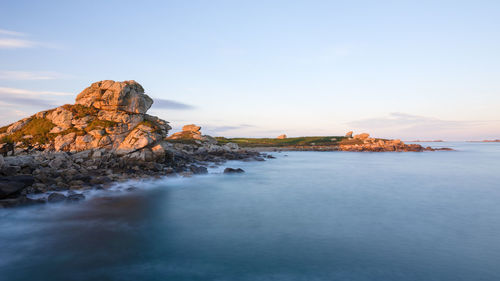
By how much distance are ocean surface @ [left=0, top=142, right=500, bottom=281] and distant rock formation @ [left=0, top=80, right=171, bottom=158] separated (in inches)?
485

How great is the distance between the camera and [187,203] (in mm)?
20281

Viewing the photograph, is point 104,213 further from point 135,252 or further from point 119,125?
point 119,125

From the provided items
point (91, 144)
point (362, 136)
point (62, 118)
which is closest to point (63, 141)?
point (91, 144)

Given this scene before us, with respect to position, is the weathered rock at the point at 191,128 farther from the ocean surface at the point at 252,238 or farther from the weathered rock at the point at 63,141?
the ocean surface at the point at 252,238

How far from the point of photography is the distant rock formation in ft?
103

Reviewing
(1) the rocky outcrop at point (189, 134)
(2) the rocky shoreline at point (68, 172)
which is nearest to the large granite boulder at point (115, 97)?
(2) the rocky shoreline at point (68, 172)

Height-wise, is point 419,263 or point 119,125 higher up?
point 119,125

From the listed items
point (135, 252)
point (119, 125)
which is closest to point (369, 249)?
point (135, 252)

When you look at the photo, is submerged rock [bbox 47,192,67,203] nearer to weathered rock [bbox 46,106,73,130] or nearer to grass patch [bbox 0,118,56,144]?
grass patch [bbox 0,118,56,144]

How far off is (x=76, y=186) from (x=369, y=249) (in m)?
22.2

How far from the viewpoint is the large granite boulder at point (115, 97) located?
3559cm

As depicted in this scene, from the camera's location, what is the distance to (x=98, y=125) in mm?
33031

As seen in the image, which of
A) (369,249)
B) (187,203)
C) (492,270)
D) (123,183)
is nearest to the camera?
(492,270)

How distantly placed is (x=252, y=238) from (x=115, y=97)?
100 ft
